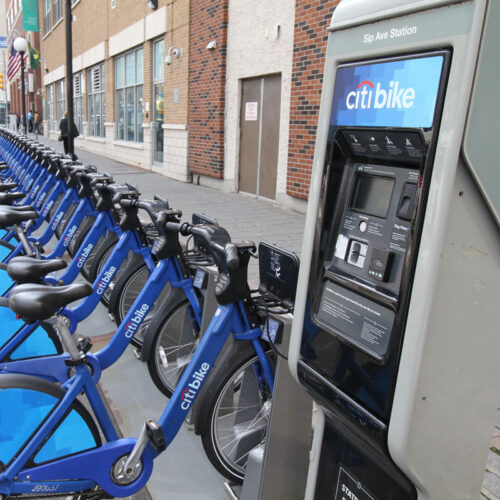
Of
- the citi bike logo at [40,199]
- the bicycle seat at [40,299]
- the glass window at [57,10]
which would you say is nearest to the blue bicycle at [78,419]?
the bicycle seat at [40,299]

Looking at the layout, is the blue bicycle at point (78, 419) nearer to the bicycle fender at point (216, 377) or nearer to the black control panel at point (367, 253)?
the bicycle fender at point (216, 377)

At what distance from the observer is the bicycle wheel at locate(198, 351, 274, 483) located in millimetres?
2549

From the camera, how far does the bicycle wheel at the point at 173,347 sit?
10.7 ft

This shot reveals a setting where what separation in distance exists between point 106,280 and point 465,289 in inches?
115

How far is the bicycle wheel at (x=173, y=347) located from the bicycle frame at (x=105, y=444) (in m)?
0.86

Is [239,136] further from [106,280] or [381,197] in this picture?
[381,197]

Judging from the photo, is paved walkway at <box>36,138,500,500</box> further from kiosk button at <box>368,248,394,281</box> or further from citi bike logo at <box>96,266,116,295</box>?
kiosk button at <box>368,248,394,281</box>

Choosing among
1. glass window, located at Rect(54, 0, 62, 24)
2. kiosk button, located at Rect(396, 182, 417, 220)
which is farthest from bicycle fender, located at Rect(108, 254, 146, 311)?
glass window, located at Rect(54, 0, 62, 24)

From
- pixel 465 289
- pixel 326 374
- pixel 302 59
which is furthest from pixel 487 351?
pixel 302 59

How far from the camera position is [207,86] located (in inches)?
442

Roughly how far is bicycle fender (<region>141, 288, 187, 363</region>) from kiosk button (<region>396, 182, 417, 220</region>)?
1997 millimetres

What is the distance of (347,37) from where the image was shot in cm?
154

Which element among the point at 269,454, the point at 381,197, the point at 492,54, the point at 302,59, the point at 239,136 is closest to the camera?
the point at 492,54

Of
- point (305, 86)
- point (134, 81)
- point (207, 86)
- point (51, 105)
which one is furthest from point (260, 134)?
point (51, 105)
